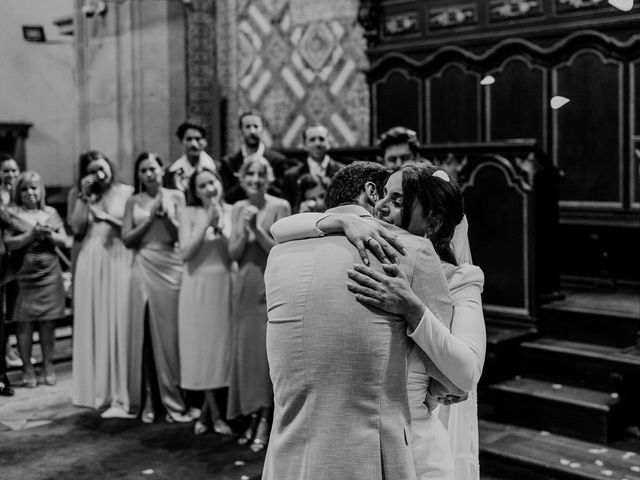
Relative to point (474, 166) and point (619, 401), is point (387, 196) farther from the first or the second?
point (474, 166)

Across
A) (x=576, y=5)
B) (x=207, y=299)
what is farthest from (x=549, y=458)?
(x=576, y=5)

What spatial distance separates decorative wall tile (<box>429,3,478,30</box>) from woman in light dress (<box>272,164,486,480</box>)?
5.69m

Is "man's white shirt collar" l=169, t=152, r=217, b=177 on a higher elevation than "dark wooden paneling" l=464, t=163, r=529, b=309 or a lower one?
higher

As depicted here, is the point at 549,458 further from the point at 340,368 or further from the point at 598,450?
the point at 340,368

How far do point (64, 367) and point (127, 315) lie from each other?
1.55m

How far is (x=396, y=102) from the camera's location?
807 cm

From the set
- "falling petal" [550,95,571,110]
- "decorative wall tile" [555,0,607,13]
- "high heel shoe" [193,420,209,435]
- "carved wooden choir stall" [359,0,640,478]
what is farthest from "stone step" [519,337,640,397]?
"decorative wall tile" [555,0,607,13]

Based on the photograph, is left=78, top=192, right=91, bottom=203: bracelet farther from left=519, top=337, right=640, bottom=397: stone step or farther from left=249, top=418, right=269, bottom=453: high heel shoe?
left=519, top=337, right=640, bottom=397: stone step

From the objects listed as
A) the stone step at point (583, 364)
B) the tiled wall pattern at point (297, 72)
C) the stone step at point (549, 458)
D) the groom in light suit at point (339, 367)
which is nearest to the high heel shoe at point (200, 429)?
the stone step at point (549, 458)

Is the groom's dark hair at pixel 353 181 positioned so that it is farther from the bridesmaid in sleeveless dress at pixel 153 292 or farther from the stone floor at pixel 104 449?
the bridesmaid in sleeveless dress at pixel 153 292

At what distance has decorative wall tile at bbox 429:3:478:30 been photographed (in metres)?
7.56

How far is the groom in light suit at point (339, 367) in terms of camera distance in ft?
6.09

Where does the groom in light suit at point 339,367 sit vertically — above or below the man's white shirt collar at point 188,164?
below

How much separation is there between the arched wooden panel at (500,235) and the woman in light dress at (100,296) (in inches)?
87.5
